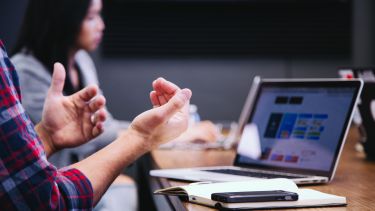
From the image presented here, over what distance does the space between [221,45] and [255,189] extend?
11.4 feet

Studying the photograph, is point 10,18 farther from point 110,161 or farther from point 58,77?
point 110,161

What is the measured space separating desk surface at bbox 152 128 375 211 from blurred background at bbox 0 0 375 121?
6.40ft

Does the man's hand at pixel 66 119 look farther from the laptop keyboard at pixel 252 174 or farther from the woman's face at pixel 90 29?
the woman's face at pixel 90 29

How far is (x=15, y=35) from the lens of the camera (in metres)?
4.40

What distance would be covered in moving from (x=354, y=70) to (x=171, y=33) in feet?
8.87

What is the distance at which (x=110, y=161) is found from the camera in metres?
1.33

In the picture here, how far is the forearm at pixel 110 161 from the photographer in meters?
1.30

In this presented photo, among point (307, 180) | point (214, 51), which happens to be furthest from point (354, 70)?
point (214, 51)

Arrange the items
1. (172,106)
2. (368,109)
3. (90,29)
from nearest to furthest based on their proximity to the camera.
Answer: (172,106), (368,109), (90,29)

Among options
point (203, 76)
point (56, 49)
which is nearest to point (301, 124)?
point (56, 49)

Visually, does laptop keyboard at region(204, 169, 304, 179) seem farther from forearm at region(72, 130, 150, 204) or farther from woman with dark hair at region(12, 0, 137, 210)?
woman with dark hair at region(12, 0, 137, 210)

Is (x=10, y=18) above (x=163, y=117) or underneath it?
above

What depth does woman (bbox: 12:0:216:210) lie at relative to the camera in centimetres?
262

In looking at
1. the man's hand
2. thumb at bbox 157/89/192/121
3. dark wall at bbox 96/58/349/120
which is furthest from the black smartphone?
dark wall at bbox 96/58/349/120
